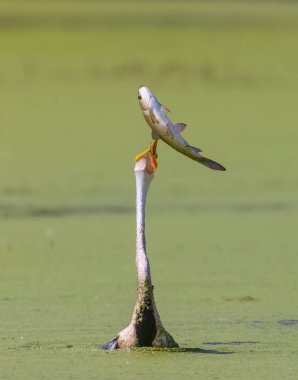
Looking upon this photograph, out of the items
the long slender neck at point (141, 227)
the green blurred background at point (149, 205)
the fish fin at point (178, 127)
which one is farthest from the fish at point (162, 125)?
the green blurred background at point (149, 205)

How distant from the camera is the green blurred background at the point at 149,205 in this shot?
4234mm

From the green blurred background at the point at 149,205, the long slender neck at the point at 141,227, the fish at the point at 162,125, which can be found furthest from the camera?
the green blurred background at the point at 149,205

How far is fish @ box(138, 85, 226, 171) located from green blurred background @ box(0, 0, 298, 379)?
20.0 inches

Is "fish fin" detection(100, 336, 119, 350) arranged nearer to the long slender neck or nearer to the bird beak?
the long slender neck

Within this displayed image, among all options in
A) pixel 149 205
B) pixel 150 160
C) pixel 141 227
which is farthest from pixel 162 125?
pixel 149 205

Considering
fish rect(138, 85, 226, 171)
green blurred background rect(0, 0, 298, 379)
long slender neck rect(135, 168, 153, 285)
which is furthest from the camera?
green blurred background rect(0, 0, 298, 379)

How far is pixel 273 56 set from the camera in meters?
16.2

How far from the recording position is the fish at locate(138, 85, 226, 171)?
3828mm

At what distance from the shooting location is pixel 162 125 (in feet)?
12.6

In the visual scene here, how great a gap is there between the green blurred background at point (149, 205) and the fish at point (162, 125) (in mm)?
508

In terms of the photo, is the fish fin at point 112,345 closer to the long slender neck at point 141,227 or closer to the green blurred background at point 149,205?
the green blurred background at point 149,205

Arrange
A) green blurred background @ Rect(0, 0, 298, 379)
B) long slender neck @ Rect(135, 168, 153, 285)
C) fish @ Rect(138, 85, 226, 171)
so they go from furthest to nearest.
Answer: green blurred background @ Rect(0, 0, 298, 379)
long slender neck @ Rect(135, 168, 153, 285)
fish @ Rect(138, 85, 226, 171)

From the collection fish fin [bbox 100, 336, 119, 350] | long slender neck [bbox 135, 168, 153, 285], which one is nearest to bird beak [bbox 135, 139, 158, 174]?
long slender neck [bbox 135, 168, 153, 285]

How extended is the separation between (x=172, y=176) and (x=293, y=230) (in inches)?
79.3
